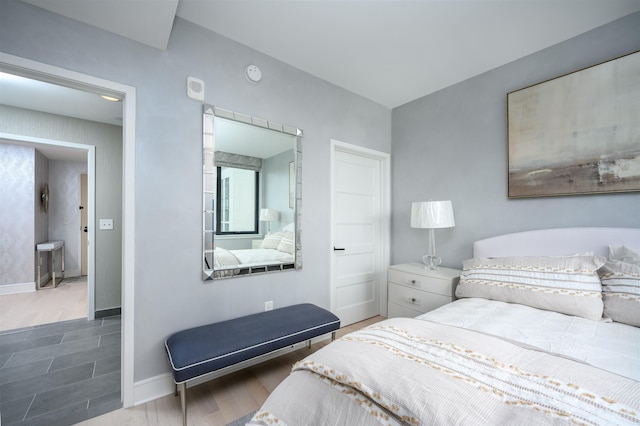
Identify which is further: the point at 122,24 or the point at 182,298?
the point at 182,298

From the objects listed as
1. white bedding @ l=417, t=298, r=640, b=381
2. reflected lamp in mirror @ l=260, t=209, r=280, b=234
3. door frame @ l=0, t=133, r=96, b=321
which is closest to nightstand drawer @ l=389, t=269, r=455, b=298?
white bedding @ l=417, t=298, r=640, b=381

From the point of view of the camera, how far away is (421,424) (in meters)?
0.73

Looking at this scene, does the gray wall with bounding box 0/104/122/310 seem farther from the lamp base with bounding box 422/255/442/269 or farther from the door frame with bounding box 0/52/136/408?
the lamp base with bounding box 422/255/442/269

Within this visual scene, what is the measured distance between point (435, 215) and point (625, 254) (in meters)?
1.22

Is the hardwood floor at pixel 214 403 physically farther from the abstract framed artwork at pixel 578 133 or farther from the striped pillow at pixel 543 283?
the abstract framed artwork at pixel 578 133

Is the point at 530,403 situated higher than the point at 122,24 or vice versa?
the point at 122,24

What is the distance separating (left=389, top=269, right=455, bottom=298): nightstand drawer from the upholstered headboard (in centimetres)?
43

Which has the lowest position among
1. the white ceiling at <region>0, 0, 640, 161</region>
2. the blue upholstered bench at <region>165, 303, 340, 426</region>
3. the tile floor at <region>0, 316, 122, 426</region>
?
the tile floor at <region>0, 316, 122, 426</region>

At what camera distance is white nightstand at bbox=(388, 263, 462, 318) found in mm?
2408

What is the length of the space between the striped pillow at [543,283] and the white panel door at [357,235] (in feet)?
4.11

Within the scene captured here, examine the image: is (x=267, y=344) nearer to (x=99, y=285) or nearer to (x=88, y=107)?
(x=99, y=285)

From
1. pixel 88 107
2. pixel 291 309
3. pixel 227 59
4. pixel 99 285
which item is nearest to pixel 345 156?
pixel 227 59

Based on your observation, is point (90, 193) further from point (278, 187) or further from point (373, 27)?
point (373, 27)

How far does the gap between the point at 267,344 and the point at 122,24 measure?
7.24ft
